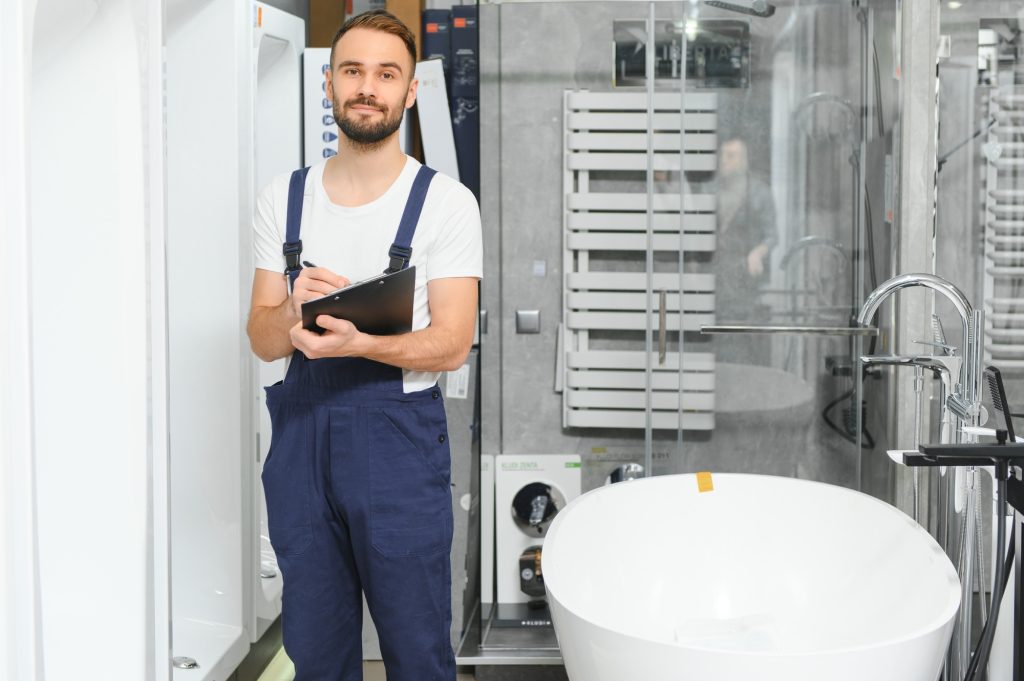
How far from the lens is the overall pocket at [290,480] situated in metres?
2.09

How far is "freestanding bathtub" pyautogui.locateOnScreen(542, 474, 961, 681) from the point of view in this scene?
224cm

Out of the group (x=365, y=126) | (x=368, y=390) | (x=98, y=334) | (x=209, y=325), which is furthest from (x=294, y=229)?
(x=209, y=325)

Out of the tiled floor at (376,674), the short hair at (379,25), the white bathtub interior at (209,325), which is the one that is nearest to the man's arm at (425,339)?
the short hair at (379,25)

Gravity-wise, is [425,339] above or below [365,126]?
below

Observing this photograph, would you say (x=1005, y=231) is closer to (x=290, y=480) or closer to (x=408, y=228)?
(x=408, y=228)

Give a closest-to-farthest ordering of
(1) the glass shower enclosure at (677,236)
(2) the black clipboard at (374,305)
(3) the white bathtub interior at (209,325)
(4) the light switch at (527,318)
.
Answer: (2) the black clipboard at (374,305) < (3) the white bathtub interior at (209,325) < (1) the glass shower enclosure at (677,236) < (4) the light switch at (527,318)

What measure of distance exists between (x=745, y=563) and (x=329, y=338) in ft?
4.08

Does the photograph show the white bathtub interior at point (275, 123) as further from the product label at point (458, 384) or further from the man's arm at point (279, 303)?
the man's arm at point (279, 303)

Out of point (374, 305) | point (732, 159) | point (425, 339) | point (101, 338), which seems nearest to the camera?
point (101, 338)

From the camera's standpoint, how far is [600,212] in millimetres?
3047

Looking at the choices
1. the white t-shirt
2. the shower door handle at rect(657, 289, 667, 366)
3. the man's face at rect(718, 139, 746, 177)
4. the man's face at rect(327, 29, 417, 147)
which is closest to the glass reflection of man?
the man's face at rect(718, 139, 746, 177)

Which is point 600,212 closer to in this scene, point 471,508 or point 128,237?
point 471,508

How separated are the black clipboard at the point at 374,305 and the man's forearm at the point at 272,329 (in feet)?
A: 0.40

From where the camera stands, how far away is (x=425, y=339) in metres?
2.04
